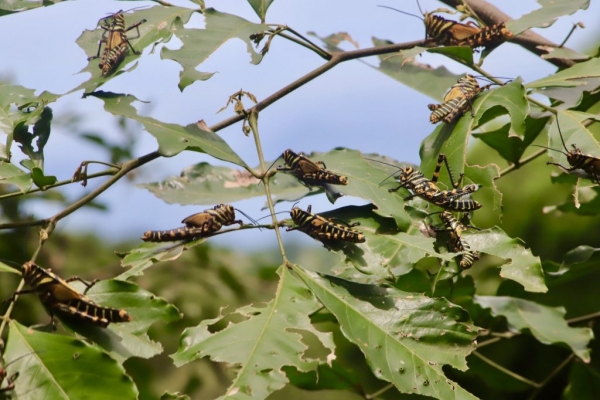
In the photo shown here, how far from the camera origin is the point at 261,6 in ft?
7.88

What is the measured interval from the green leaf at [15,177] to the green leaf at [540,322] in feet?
6.24

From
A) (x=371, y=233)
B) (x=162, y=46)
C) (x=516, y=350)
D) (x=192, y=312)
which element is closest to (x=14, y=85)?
(x=162, y=46)

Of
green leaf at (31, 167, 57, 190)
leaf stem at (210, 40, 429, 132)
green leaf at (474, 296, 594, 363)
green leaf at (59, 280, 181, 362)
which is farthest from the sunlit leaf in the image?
green leaf at (474, 296, 594, 363)

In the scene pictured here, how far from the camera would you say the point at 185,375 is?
4.29 m

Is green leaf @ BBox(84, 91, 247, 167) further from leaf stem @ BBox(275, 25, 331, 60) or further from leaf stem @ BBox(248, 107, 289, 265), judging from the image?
leaf stem @ BBox(275, 25, 331, 60)

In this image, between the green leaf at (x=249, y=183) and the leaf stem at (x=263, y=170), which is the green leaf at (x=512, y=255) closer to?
the green leaf at (x=249, y=183)

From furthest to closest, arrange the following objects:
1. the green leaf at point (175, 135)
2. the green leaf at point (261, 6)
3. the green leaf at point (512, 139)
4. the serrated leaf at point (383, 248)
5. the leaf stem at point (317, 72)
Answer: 1. the green leaf at point (512, 139)
2. the green leaf at point (261, 6)
3. the leaf stem at point (317, 72)
4. the green leaf at point (175, 135)
5. the serrated leaf at point (383, 248)

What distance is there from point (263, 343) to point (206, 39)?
1037 mm

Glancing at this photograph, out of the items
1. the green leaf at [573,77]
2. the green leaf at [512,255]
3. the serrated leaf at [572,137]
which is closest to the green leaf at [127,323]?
the green leaf at [512,255]

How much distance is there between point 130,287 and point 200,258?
291cm

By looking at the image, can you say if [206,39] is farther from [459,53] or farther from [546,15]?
[546,15]

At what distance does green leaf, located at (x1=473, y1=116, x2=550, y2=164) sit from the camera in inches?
102

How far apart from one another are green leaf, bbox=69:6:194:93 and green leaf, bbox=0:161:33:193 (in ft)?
1.03

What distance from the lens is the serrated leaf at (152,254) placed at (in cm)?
201
